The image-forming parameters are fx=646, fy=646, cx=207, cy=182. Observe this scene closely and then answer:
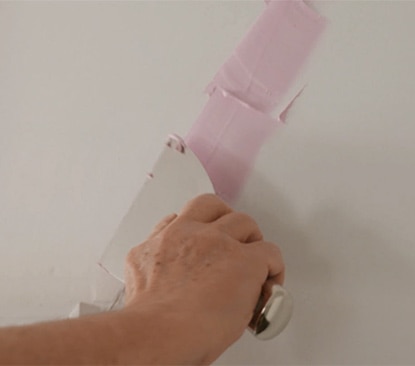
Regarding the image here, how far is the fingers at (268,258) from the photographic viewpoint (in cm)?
67

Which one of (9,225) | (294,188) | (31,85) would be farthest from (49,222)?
(294,188)

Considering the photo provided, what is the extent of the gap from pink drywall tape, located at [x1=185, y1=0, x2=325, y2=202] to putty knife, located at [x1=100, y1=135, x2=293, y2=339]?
0.04 m

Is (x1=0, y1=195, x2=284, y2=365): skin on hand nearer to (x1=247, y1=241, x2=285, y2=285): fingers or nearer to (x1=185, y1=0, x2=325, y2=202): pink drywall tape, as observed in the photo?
(x1=247, y1=241, x2=285, y2=285): fingers

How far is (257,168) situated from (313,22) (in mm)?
213

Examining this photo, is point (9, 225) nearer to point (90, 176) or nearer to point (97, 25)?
point (90, 176)

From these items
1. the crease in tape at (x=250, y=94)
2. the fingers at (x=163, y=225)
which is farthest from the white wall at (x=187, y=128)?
the fingers at (x=163, y=225)

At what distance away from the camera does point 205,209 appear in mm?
714

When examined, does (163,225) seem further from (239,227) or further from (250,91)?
(250,91)

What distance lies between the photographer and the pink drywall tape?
84cm

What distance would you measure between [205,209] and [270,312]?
14cm

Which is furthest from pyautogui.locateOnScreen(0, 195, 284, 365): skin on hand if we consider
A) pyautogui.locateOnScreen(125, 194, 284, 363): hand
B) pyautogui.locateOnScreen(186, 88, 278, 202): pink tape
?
pyautogui.locateOnScreen(186, 88, 278, 202): pink tape

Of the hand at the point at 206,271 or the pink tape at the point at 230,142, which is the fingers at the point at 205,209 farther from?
the pink tape at the point at 230,142

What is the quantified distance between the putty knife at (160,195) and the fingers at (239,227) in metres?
0.10

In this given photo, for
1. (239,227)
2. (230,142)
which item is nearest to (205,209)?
(239,227)
